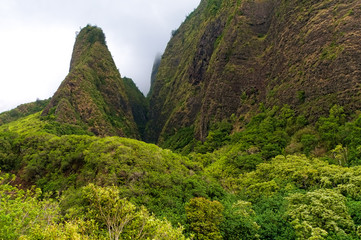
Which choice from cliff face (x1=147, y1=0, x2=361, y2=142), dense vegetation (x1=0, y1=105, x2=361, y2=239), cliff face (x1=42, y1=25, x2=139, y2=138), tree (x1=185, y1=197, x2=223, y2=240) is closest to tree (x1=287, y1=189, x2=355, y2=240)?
dense vegetation (x1=0, y1=105, x2=361, y2=239)

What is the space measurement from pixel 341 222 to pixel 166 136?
96908 mm

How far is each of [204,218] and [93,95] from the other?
93.7m

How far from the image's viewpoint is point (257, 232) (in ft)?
69.9

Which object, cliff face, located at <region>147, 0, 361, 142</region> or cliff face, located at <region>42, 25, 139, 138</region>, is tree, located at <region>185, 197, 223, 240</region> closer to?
cliff face, located at <region>147, 0, 361, 142</region>

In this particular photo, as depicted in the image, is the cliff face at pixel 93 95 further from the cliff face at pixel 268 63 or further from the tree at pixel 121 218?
the tree at pixel 121 218

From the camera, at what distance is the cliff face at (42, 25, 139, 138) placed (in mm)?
89975

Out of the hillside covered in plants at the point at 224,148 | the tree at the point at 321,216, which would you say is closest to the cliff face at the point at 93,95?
the hillside covered in plants at the point at 224,148

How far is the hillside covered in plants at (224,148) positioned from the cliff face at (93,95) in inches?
26.8

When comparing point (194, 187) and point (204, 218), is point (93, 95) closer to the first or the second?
point (194, 187)

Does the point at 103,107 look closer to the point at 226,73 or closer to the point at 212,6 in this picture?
the point at 226,73

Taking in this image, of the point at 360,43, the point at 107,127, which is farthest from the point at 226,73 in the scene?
the point at 107,127

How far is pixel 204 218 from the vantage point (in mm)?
21734

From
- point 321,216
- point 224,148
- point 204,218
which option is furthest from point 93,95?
point 321,216

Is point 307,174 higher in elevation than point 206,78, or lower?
lower
